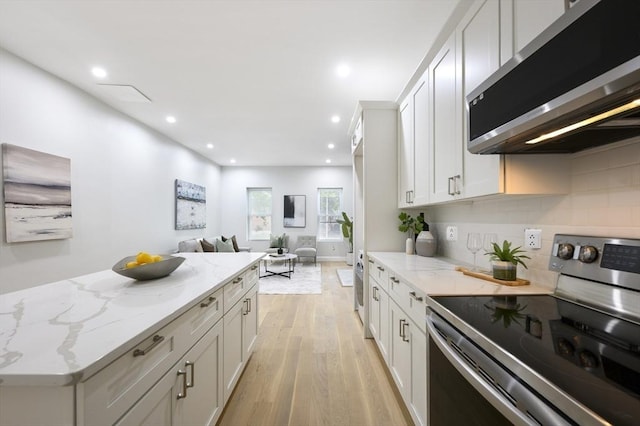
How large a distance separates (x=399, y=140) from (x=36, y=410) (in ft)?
9.43

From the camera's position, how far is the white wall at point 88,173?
2475 mm

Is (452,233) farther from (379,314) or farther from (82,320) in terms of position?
(82,320)

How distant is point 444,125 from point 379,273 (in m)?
1.30

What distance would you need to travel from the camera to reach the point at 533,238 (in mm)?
1420

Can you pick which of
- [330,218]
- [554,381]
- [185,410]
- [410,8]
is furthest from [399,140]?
[330,218]

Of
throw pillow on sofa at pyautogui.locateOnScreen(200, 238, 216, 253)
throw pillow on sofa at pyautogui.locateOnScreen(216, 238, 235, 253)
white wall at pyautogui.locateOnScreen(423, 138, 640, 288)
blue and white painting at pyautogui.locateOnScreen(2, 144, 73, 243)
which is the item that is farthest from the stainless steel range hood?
throw pillow on sofa at pyautogui.locateOnScreen(216, 238, 235, 253)

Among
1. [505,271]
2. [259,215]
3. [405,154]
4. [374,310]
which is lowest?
[374,310]

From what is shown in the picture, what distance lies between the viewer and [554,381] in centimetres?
56

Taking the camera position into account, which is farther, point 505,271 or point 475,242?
point 475,242

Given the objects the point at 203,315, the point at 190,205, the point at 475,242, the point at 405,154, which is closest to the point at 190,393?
the point at 203,315

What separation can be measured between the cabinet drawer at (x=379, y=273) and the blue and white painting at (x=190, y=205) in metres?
4.15

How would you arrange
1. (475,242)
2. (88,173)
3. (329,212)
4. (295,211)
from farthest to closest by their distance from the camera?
(329,212)
(295,211)
(88,173)
(475,242)

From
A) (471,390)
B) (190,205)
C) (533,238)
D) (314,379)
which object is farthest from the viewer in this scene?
(190,205)

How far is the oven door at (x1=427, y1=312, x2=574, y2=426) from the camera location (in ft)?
2.00
